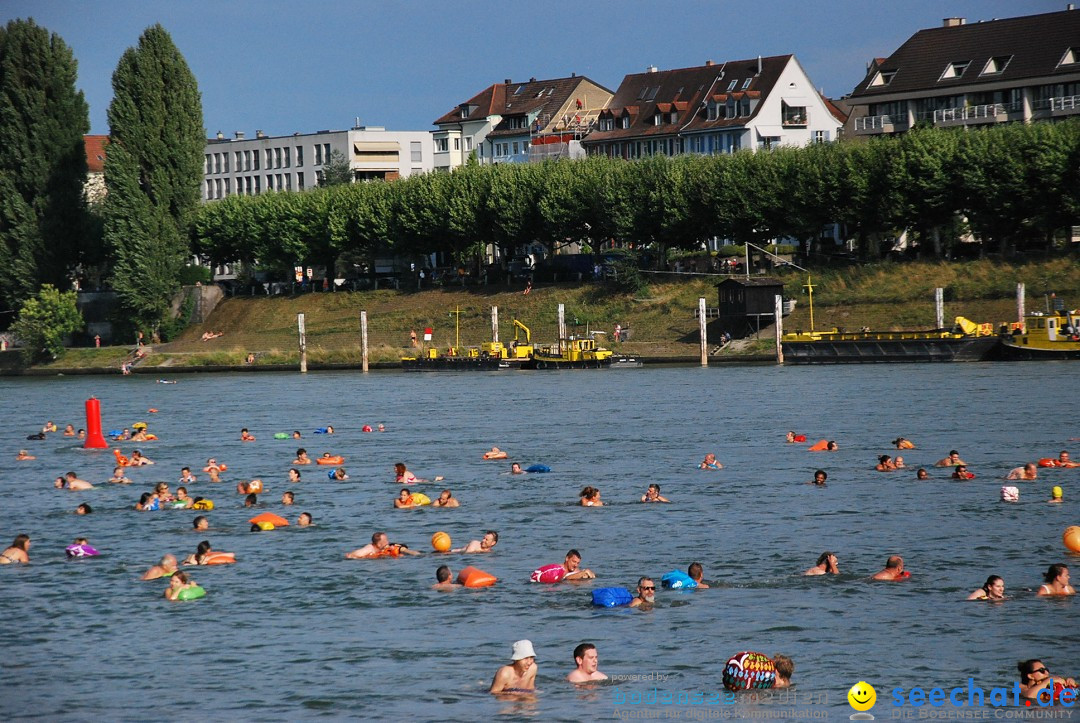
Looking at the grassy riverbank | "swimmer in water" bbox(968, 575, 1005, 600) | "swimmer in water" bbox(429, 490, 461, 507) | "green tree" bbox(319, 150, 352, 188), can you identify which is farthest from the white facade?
"swimmer in water" bbox(968, 575, 1005, 600)

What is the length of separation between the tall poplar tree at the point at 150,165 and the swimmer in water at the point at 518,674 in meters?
104

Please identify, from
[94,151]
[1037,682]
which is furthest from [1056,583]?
[94,151]

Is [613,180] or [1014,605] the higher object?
[613,180]

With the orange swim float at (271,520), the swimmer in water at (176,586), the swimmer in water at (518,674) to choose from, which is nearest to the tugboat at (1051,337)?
the orange swim float at (271,520)

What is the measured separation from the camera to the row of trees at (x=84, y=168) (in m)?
117

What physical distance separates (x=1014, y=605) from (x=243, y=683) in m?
14.7

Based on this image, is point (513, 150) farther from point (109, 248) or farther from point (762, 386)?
point (762, 386)

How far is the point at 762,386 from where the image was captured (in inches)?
3219

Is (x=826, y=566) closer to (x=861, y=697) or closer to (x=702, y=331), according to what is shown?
(x=861, y=697)

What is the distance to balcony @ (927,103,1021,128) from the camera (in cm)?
11694

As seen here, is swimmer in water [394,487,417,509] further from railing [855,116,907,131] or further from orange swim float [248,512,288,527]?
railing [855,116,907,131]

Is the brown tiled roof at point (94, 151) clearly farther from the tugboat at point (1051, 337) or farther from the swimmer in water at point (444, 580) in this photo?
the swimmer in water at point (444, 580)

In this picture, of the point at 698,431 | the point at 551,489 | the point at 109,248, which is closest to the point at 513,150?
the point at 109,248

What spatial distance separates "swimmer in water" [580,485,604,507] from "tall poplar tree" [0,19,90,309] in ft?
291
